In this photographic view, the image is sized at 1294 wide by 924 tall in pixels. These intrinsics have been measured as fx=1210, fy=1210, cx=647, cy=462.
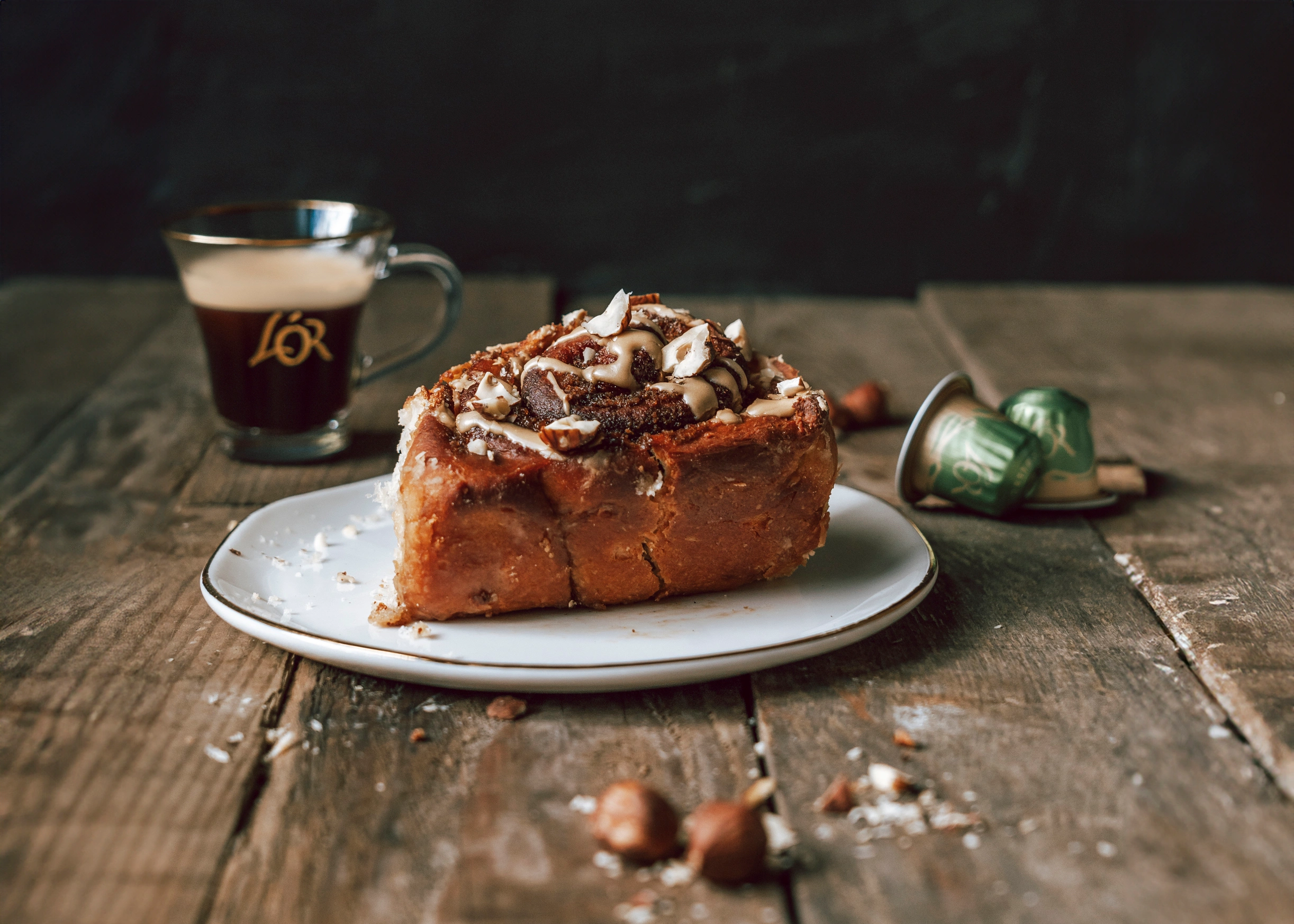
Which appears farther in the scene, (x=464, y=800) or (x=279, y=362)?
(x=279, y=362)

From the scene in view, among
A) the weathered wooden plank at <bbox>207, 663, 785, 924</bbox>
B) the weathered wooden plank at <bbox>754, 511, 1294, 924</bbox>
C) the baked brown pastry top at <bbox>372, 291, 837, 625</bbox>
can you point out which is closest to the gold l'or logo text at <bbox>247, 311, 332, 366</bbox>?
the baked brown pastry top at <bbox>372, 291, 837, 625</bbox>

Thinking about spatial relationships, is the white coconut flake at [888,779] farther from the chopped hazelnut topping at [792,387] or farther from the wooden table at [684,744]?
the chopped hazelnut topping at [792,387]

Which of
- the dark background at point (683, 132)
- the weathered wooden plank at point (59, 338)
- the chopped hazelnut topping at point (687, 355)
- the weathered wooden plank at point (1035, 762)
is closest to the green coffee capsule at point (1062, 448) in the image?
the weathered wooden plank at point (1035, 762)

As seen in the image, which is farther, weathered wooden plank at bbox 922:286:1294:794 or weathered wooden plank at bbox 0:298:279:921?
weathered wooden plank at bbox 922:286:1294:794

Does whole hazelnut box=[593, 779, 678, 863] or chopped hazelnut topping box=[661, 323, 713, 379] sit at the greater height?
chopped hazelnut topping box=[661, 323, 713, 379]

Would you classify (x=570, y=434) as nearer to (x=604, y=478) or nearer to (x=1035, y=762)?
(x=604, y=478)

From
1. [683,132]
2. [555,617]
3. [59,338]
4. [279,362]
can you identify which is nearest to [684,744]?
[555,617]

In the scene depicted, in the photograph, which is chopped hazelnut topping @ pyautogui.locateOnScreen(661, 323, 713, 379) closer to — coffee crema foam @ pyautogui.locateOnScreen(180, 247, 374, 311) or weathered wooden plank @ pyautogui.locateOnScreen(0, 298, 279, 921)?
weathered wooden plank @ pyautogui.locateOnScreen(0, 298, 279, 921)
